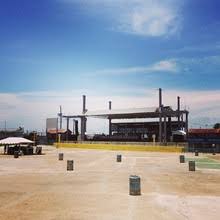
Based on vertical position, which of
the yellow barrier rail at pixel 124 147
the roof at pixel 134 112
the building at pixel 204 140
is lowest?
the yellow barrier rail at pixel 124 147

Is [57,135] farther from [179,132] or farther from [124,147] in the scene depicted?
[124,147]

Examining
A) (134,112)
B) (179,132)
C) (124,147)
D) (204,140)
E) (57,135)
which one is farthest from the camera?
(57,135)

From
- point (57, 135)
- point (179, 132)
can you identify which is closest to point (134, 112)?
point (179, 132)

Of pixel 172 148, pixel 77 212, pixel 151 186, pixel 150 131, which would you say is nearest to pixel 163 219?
pixel 77 212

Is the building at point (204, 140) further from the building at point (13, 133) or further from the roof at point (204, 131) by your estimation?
the building at point (13, 133)

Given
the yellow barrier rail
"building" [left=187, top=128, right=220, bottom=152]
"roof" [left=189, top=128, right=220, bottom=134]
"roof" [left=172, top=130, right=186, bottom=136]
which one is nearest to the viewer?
the yellow barrier rail

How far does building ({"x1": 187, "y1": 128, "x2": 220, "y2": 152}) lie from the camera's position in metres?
68.9

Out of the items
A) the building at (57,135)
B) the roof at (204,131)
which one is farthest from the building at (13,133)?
the roof at (204,131)

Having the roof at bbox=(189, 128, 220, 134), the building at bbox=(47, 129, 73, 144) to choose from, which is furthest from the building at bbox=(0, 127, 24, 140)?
the roof at bbox=(189, 128, 220, 134)

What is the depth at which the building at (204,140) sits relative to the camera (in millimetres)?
68875

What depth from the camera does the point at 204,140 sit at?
7475 cm

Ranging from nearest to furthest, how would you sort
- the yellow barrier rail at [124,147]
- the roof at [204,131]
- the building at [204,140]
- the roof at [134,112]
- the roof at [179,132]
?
1. the yellow barrier rail at [124,147]
2. the building at [204,140]
3. the roof at [204,131]
4. the roof at [134,112]
5. the roof at [179,132]

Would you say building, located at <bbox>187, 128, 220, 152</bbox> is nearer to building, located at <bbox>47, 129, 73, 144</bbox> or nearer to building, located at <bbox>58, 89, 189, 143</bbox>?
building, located at <bbox>58, 89, 189, 143</bbox>

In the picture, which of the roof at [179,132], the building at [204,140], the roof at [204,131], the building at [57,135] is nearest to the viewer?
the building at [204,140]
